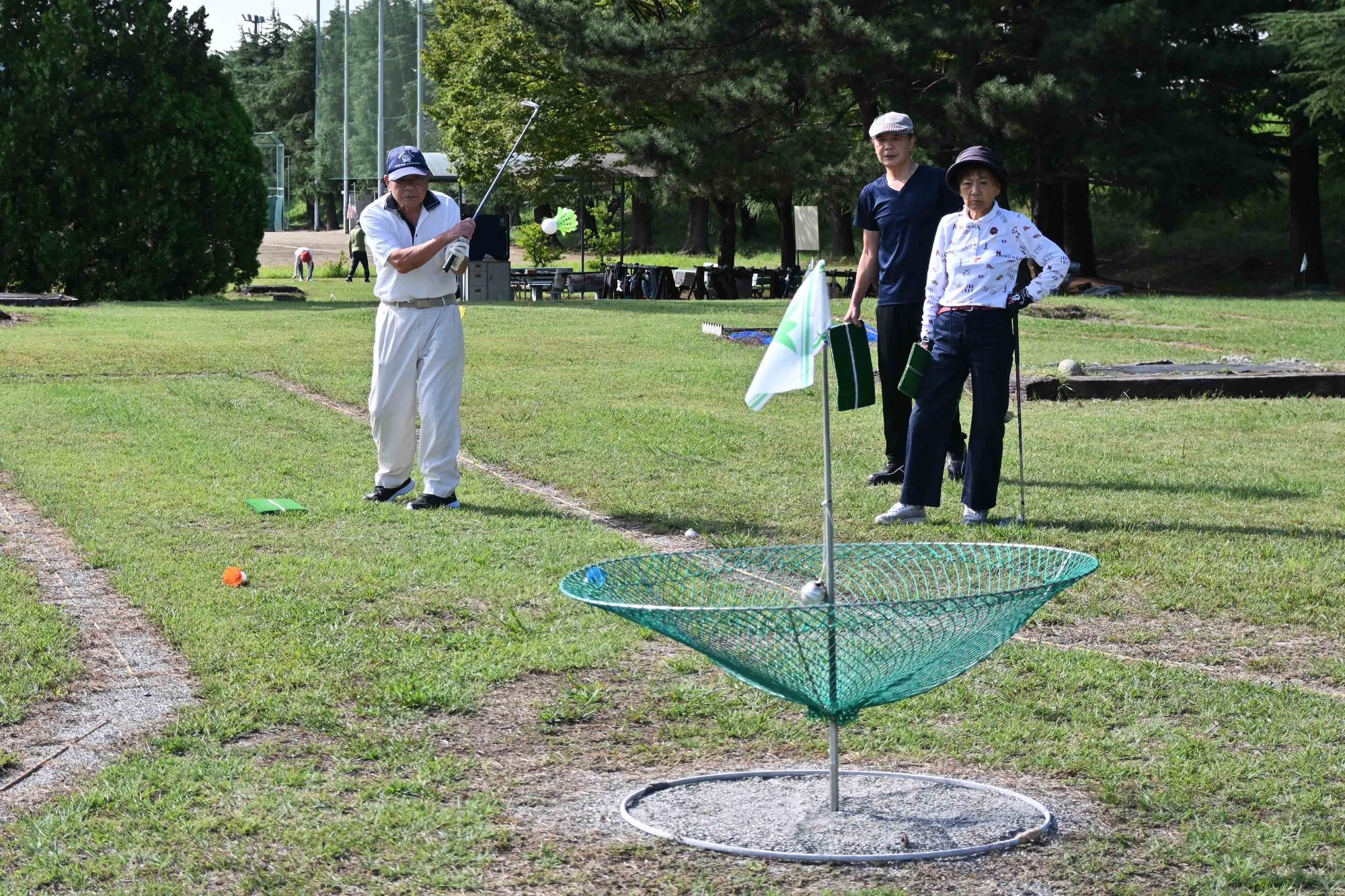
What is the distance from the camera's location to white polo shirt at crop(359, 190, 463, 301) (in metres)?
8.88

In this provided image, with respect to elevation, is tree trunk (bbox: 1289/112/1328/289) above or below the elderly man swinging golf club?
above

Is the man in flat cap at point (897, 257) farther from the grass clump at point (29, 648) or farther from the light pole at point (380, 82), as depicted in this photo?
the light pole at point (380, 82)

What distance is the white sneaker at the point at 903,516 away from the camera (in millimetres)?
8602

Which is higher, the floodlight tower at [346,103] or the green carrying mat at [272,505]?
the floodlight tower at [346,103]

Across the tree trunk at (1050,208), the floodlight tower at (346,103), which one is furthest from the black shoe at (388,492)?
the floodlight tower at (346,103)

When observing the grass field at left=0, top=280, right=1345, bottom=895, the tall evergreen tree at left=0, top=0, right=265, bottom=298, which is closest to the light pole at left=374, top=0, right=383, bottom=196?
the tall evergreen tree at left=0, top=0, right=265, bottom=298

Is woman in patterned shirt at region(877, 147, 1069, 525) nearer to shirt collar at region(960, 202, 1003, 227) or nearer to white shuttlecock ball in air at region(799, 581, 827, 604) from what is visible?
shirt collar at region(960, 202, 1003, 227)

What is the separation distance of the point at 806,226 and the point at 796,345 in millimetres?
26190

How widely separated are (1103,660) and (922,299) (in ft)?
13.2

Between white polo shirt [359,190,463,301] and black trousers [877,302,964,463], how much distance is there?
98.0 inches

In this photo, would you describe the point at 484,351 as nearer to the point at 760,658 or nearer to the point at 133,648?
the point at 133,648

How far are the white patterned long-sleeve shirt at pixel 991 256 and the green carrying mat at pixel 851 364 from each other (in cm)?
394

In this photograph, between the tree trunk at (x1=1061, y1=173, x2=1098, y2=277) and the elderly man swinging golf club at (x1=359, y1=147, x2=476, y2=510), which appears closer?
the elderly man swinging golf club at (x1=359, y1=147, x2=476, y2=510)

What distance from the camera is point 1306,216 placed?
122 feet
